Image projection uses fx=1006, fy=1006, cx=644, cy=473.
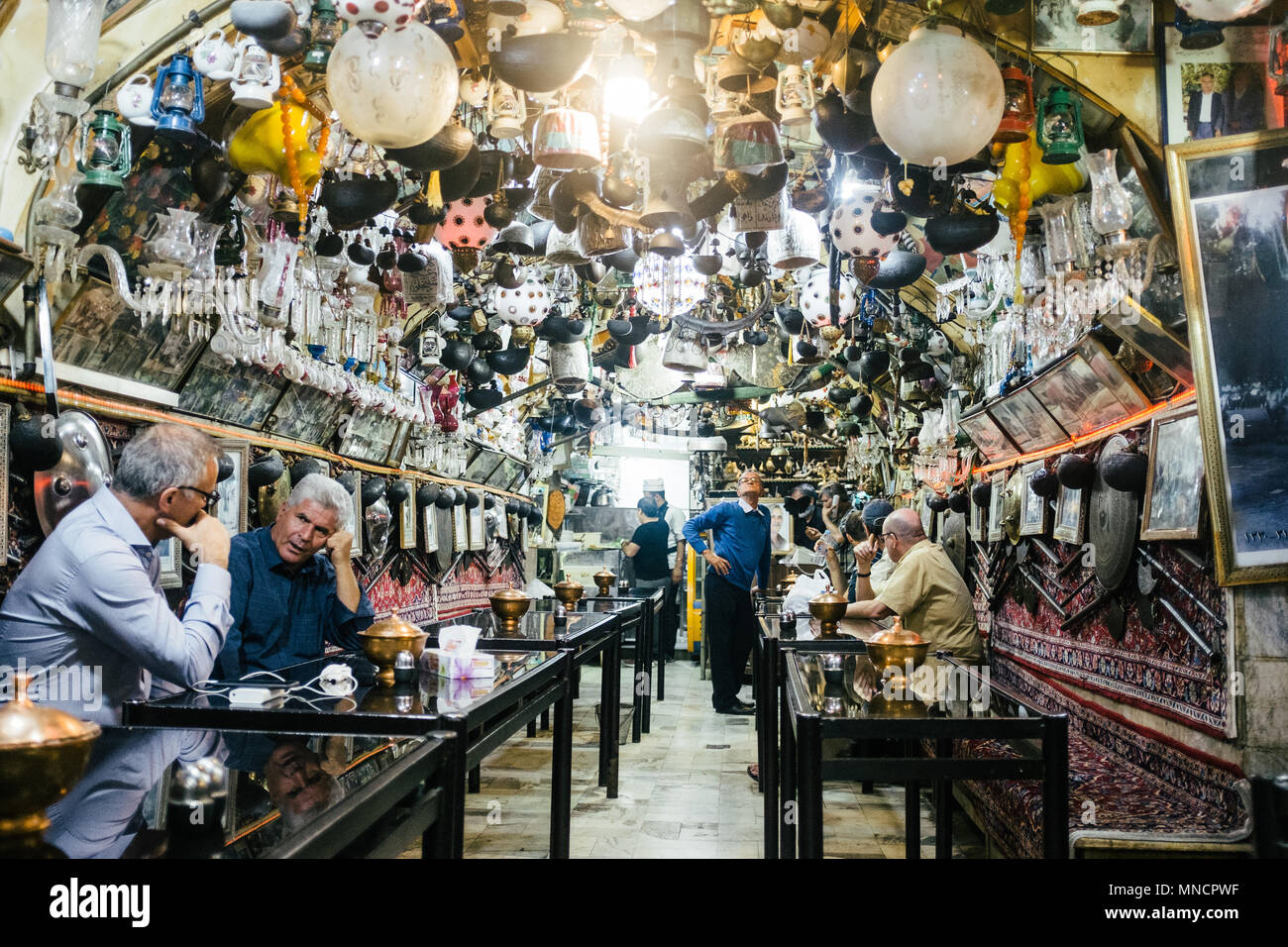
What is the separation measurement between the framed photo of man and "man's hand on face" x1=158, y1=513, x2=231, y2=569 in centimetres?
312

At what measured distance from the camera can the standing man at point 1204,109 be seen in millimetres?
3211

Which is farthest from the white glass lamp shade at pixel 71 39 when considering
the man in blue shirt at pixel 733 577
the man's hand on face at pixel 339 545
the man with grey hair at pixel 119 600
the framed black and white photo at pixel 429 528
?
the framed black and white photo at pixel 429 528

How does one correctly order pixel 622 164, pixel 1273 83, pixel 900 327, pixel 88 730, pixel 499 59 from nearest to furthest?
pixel 88 730 < pixel 499 59 < pixel 1273 83 < pixel 622 164 < pixel 900 327

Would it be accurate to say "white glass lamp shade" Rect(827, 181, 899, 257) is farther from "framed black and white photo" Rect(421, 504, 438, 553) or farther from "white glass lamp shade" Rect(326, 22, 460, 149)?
"framed black and white photo" Rect(421, 504, 438, 553)

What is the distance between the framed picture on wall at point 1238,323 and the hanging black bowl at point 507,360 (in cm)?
494

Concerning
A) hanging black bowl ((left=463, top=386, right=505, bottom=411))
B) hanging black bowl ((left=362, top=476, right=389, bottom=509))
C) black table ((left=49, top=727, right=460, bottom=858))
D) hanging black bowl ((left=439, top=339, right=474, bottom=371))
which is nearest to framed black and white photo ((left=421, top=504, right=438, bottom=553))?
hanging black bowl ((left=463, top=386, right=505, bottom=411))

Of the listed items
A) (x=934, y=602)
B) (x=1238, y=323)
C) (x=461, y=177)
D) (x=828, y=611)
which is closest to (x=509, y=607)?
(x=828, y=611)

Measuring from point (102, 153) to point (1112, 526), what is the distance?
14.1ft

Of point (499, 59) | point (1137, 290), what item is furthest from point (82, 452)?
point (1137, 290)

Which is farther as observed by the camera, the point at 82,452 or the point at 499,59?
the point at 82,452

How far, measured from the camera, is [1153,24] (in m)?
3.23

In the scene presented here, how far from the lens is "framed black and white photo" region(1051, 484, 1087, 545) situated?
510 centimetres
